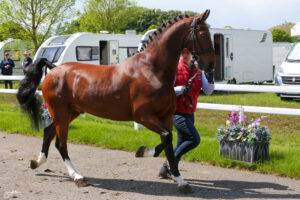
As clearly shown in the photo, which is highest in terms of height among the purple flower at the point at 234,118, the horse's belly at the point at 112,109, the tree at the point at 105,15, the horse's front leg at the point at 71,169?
the tree at the point at 105,15

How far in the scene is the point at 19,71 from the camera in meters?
36.2

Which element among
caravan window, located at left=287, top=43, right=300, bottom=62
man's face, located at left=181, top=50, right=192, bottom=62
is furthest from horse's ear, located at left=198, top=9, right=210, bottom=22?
caravan window, located at left=287, top=43, right=300, bottom=62

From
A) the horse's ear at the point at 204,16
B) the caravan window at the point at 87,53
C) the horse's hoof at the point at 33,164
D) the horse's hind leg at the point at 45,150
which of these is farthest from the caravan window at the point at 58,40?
the horse's ear at the point at 204,16

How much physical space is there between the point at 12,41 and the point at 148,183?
33155 millimetres

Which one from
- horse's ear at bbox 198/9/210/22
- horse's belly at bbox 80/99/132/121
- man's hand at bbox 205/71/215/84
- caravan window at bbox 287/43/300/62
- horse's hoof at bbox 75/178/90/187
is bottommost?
horse's hoof at bbox 75/178/90/187

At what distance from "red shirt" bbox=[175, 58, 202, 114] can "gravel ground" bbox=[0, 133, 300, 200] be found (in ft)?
3.41

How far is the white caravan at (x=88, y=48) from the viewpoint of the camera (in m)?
25.5

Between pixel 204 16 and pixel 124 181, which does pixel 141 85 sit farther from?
pixel 124 181

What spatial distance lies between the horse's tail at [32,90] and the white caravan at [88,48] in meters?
16.5

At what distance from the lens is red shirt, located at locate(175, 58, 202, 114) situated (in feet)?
23.6

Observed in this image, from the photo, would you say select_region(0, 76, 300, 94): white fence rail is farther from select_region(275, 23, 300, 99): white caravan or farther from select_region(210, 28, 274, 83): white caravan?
select_region(210, 28, 274, 83): white caravan

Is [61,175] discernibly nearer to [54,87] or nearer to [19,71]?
[54,87]

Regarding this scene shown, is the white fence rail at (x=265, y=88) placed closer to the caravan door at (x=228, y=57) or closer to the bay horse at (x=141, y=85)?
the bay horse at (x=141, y=85)

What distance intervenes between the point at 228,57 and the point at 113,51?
5.89 meters
